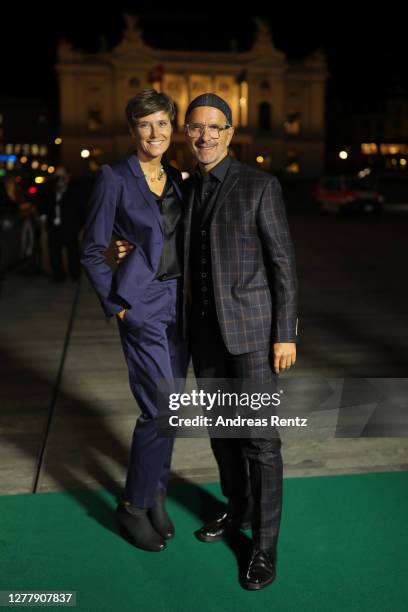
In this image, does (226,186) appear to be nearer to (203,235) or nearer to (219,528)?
(203,235)

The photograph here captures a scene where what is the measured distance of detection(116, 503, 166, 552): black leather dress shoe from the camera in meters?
3.30

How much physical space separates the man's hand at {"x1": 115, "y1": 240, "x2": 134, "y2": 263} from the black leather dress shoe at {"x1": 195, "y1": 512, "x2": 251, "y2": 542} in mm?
1344

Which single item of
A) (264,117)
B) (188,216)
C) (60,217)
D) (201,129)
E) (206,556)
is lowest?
(206,556)

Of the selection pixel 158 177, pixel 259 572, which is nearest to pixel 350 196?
pixel 158 177

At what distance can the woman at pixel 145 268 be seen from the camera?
3.08 meters

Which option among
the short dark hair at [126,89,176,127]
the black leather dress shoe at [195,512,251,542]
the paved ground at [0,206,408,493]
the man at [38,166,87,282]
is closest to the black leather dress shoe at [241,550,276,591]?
the black leather dress shoe at [195,512,251,542]

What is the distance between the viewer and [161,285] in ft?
10.4

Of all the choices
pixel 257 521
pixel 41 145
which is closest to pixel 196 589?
pixel 257 521

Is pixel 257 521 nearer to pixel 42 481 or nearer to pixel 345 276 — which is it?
pixel 42 481

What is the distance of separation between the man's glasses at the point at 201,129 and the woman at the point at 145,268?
0.18m

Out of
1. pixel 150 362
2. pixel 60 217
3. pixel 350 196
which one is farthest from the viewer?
pixel 350 196

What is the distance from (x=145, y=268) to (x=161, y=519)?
123 centimetres

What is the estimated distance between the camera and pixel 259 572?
3006 mm

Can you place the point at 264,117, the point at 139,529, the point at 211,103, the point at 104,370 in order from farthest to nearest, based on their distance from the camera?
the point at 264,117, the point at 104,370, the point at 139,529, the point at 211,103
